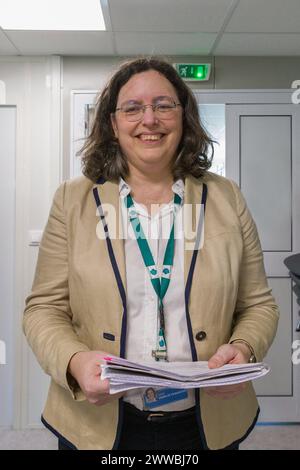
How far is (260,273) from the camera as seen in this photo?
1125mm

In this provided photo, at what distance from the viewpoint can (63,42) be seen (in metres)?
2.70

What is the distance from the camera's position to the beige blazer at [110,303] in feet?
3.26

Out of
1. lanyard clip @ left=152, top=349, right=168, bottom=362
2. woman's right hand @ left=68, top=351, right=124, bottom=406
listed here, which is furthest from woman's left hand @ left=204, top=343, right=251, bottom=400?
woman's right hand @ left=68, top=351, right=124, bottom=406

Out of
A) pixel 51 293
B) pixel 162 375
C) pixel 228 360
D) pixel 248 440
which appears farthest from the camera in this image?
pixel 248 440

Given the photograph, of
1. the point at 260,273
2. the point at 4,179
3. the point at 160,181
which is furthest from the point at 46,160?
the point at 260,273

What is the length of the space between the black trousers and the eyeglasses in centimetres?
67

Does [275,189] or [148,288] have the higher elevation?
[275,189]

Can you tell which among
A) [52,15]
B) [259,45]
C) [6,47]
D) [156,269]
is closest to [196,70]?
[259,45]

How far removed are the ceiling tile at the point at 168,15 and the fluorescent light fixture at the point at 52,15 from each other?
106mm

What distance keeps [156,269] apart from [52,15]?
1.90 m

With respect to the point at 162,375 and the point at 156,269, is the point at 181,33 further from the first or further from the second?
the point at 162,375

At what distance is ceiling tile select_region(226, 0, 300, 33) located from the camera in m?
2.20

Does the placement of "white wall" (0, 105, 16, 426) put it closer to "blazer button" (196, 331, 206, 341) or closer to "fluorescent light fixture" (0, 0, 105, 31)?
"fluorescent light fixture" (0, 0, 105, 31)

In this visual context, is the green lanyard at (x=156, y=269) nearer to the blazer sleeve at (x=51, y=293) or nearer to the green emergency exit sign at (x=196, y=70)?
the blazer sleeve at (x=51, y=293)
